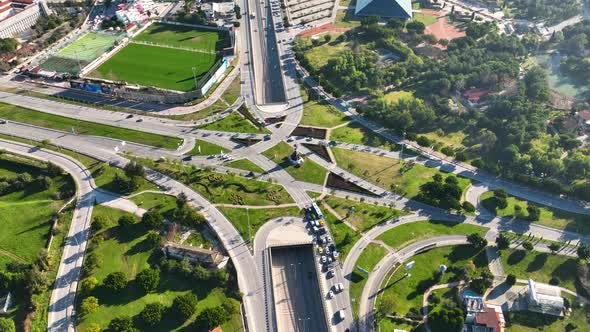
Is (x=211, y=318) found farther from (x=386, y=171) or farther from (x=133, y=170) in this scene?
(x=386, y=171)

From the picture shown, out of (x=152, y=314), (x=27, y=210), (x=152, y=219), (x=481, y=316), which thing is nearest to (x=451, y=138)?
(x=481, y=316)

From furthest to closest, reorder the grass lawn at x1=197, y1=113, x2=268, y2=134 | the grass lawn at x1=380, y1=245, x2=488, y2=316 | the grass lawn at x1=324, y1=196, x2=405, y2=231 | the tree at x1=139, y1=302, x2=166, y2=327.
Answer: the grass lawn at x1=197, y1=113, x2=268, y2=134 < the grass lawn at x1=324, y1=196, x2=405, y2=231 < the grass lawn at x1=380, y1=245, x2=488, y2=316 < the tree at x1=139, y1=302, x2=166, y2=327

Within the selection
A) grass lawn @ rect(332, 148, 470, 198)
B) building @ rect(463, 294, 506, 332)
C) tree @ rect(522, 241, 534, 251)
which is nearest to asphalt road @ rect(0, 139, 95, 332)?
grass lawn @ rect(332, 148, 470, 198)

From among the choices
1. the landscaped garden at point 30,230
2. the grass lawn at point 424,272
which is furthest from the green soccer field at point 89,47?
the grass lawn at point 424,272

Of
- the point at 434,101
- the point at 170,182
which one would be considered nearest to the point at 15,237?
the point at 170,182

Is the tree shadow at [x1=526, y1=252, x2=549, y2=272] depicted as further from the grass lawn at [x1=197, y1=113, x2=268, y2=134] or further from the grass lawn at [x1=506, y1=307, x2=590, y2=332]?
the grass lawn at [x1=197, y1=113, x2=268, y2=134]

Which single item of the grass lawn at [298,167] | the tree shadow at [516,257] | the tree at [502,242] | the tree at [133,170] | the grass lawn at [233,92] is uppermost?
the grass lawn at [233,92]

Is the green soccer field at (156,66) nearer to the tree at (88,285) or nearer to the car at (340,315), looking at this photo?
the tree at (88,285)
